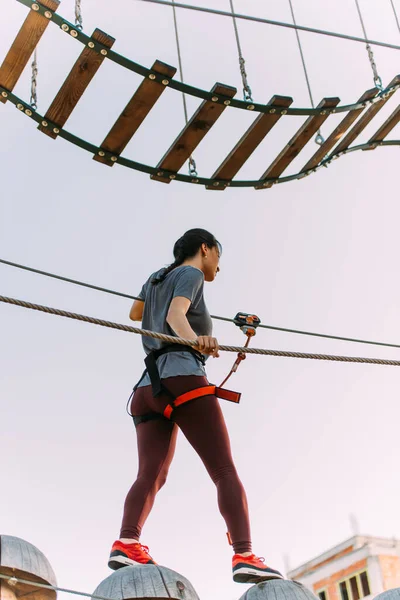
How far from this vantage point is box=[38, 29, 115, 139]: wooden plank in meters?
3.91

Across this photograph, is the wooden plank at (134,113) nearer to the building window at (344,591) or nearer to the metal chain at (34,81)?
the metal chain at (34,81)

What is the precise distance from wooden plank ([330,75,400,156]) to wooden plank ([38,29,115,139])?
1.91m

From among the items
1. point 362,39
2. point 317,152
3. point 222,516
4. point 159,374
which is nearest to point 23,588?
point 222,516

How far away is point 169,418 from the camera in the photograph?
325 centimetres

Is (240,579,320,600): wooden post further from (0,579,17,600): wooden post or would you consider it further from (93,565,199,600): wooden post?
(0,579,17,600): wooden post

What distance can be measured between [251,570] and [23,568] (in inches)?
34.6

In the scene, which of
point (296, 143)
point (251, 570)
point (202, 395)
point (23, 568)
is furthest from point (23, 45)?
point (251, 570)

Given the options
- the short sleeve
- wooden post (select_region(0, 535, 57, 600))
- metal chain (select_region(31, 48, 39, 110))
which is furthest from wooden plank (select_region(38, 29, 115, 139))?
wooden post (select_region(0, 535, 57, 600))

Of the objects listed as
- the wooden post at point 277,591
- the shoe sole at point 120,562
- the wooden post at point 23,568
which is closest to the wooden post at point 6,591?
the wooden post at point 23,568

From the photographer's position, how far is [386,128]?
18.6 feet

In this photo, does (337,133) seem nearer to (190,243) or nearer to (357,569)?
(190,243)

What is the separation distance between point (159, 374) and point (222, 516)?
2.06ft

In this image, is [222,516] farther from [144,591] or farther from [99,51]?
[99,51]

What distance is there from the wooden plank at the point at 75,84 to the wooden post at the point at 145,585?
2475 millimetres
